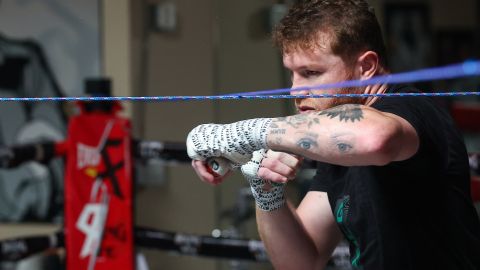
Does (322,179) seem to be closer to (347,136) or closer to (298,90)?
(298,90)

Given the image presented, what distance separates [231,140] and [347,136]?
0.96 feet

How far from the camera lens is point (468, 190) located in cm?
199

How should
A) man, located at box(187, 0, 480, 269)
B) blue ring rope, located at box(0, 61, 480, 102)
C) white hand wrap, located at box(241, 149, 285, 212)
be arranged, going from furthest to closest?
white hand wrap, located at box(241, 149, 285, 212) → man, located at box(187, 0, 480, 269) → blue ring rope, located at box(0, 61, 480, 102)

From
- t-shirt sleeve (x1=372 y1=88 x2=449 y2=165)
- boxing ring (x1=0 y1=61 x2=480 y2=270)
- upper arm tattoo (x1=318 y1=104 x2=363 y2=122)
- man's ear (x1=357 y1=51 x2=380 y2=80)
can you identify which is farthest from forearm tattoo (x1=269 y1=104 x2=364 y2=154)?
boxing ring (x1=0 y1=61 x2=480 y2=270)

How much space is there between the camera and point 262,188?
2.14 metres

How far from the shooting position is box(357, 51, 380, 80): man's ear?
2.01 meters

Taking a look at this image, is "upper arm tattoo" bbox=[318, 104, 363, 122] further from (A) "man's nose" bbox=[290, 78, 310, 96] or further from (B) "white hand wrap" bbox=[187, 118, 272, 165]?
(A) "man's nose" bbox=[290, 78, 310, 96]

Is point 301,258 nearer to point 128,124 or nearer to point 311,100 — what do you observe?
point 311,100

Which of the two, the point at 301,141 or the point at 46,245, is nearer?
the point at 301,141

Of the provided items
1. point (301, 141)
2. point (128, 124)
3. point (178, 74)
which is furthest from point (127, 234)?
point (301, 141)

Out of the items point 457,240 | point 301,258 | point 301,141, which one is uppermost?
point 301,141

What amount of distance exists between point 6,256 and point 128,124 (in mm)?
771

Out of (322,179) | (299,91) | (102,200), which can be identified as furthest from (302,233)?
(102,200)

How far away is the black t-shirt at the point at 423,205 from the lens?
6.16 feet
